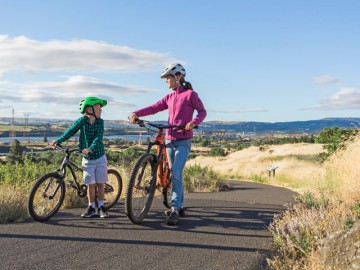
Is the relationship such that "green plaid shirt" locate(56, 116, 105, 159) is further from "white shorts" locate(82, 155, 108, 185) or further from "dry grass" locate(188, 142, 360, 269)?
"dry grass" locate(188, 142, 360, 269)

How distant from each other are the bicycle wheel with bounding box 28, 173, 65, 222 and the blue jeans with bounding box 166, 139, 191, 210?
72.8 inches

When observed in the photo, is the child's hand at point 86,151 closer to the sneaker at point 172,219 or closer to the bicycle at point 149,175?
the bicycle at point 149,175

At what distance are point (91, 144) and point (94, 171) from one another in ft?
1.45

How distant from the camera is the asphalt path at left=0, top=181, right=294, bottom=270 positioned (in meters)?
4.70

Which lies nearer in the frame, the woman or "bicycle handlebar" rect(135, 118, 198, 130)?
"bicycle handlebar" rect(135, 118, 198, 130)

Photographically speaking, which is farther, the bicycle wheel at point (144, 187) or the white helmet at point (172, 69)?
the white helmet at point (172, 69)

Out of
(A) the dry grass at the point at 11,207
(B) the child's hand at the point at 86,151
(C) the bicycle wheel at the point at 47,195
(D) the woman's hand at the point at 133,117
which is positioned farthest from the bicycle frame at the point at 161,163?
(A) the dry grass at the point at 11,207

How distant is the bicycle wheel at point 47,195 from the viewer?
6664mm

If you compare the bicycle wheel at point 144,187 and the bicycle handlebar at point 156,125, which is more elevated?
the bicycle handlebar at point 156,125

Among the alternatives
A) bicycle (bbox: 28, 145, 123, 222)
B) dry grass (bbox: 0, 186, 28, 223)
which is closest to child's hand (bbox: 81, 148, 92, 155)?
bicycle (bbox: 28, 145, 123, 222)

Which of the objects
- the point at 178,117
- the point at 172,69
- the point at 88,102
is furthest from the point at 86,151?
the point at 172,69

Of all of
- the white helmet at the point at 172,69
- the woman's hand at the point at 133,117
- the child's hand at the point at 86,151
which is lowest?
the child's hand at the point at 86,151

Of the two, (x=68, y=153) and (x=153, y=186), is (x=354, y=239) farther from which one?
(x=68, y=153)

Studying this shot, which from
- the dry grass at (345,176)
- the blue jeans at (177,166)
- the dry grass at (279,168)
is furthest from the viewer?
the dry grass at (279,168)
